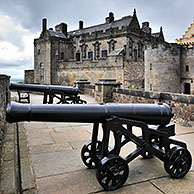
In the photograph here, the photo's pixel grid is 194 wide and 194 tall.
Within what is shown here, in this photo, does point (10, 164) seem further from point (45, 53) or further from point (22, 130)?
point (45, 53)

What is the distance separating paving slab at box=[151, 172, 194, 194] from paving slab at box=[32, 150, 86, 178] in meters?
1.17

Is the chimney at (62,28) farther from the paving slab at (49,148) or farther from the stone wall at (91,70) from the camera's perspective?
the paving slab at (49,148)

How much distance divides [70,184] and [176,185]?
1429 mm

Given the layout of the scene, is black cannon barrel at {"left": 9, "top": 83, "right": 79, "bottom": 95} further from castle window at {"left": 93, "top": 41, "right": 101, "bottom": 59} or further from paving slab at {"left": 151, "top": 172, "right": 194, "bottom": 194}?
castle window at {"left": 93, "top": 41, "right": 101, "bottom": 59}

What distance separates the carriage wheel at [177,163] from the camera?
2.84 m

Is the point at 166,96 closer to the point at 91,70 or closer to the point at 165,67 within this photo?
the point at 165,67

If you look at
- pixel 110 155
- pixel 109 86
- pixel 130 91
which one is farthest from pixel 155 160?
pixel 109 86

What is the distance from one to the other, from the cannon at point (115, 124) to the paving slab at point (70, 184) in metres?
0.19

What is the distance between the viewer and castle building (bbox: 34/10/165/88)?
2288 centimetres

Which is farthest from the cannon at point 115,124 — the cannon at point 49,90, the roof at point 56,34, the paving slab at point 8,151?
the roof at point 56,34

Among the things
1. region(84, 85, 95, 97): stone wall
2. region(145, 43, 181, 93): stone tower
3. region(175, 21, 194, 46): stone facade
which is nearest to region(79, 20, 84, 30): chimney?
region(175, 21, 194, 46): stone facade

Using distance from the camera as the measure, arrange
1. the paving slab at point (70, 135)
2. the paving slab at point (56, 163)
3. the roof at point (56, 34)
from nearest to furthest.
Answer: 1. the paving slab at point (56, 163)
2. the paving slab at point (70, 135)
3. the roof at point (56, 34)

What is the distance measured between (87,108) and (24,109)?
80cm

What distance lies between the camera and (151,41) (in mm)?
31578
